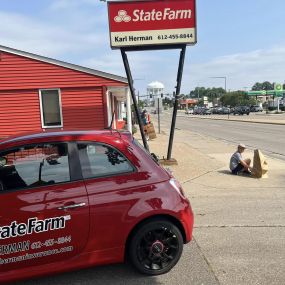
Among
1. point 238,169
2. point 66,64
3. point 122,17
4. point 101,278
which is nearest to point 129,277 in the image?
point 101,278

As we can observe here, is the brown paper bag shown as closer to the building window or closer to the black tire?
the black tire

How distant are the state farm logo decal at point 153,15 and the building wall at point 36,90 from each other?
4050 mm

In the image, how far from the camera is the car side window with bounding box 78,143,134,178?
3.96 meters

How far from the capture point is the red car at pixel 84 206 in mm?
3660

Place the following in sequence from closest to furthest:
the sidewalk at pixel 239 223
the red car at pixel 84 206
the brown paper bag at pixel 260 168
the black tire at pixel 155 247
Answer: the red car at pixel 84 206 → the black tire at pixel 155 247 → the sidewalk at pixel 239 223 → the brown paper bag at pixel 260 168

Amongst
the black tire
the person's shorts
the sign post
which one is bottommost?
the person's shorts

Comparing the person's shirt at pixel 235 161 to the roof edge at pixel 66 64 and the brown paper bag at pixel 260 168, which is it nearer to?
the brown paper bag at pixel 260 168

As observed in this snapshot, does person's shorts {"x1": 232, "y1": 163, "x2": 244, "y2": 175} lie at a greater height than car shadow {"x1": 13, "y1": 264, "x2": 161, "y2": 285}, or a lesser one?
lesser

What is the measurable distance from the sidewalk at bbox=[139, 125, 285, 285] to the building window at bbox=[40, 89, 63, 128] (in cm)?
604

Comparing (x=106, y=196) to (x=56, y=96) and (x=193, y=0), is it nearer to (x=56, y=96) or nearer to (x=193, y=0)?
(x=193, y=0)

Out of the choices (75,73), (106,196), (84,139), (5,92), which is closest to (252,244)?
(106,196)

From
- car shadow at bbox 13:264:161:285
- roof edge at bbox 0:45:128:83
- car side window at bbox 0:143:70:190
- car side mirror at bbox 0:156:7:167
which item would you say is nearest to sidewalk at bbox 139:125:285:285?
car shadow at bbox 13:264:161:285

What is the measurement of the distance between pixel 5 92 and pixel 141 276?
1209 cm

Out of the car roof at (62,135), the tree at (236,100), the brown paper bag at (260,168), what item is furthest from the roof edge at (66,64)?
the tree at (236,100)
